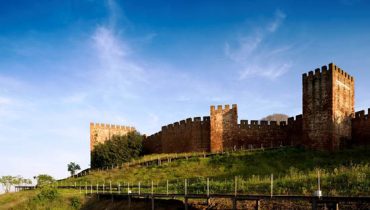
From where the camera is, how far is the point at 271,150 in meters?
41.8

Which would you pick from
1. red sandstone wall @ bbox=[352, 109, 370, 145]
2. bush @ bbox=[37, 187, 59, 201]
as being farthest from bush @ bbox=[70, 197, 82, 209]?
red sandstone wall @ bbox=[352, 109, 370, 145]

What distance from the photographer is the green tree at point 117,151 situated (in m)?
54.8

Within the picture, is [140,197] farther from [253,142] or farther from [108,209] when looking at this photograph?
[253,142]

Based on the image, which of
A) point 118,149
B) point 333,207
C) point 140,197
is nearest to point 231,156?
point 140,197

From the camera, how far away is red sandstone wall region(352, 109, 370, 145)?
127 feet

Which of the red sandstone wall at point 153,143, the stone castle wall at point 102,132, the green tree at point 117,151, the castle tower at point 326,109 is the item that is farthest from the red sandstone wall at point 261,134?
the stone castle wall at point 102,132

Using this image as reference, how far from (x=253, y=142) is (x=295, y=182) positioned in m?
26.6

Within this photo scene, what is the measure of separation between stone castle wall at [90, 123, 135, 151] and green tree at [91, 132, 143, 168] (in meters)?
2.43

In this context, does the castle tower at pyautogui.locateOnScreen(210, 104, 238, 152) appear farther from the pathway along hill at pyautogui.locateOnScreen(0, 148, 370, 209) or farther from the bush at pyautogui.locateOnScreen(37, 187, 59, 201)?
the bush at pyautogui.locateOnScreen(37, 187, 59, 201)

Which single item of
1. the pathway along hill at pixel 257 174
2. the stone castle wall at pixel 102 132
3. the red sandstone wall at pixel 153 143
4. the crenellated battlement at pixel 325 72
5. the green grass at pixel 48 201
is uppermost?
the crenellated battlement at pixel 325 72

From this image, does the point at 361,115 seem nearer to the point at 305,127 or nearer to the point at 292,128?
the point at 305,127

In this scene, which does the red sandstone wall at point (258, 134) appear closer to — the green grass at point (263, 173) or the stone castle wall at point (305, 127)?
the stone castle wall at point (305, 127)

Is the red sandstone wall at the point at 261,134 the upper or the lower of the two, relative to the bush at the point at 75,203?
upper

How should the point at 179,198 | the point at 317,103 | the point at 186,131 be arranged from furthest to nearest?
1. the point at 186,131
2. the point at 317,103
3. the point at 179,198
